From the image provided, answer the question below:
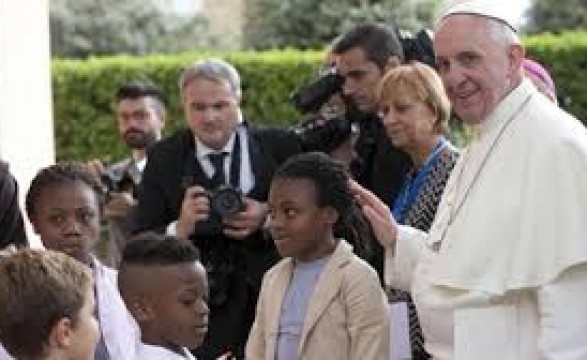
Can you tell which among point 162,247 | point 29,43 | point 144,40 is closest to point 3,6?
point 29,43

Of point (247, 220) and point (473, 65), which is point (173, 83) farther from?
point (473, 65)

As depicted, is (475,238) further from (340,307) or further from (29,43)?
(29,43)

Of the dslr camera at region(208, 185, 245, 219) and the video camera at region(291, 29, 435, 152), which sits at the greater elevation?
the video camera at region(291, 29, 435, 152)

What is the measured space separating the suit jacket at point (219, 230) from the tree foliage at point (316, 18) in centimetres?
1371

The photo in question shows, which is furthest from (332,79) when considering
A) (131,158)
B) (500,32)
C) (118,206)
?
(131,158)

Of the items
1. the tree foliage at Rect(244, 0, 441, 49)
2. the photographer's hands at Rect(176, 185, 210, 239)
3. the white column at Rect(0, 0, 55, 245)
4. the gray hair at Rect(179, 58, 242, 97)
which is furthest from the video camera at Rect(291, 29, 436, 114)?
the tree foliage at Rect(244, 0, 441, 49)

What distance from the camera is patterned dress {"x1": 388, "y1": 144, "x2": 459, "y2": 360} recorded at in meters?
6.06

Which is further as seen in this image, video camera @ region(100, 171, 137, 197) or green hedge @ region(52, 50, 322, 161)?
green hedge @ region(52, 50, 322, 161)

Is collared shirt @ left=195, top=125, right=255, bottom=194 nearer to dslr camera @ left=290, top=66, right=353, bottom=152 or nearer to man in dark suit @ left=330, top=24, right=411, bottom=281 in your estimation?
dslr camera @ left=290, top=66, right=353, bottom=152

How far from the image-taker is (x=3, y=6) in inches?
403

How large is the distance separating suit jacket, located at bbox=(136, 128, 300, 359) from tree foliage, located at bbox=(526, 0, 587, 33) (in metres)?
19.6

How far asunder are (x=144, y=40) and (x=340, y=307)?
813 inches

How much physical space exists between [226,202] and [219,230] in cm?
17

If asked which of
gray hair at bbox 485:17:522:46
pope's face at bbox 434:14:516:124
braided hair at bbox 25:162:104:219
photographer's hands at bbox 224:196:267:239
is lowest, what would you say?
photographer's hands at bbox 224:196:267:239
